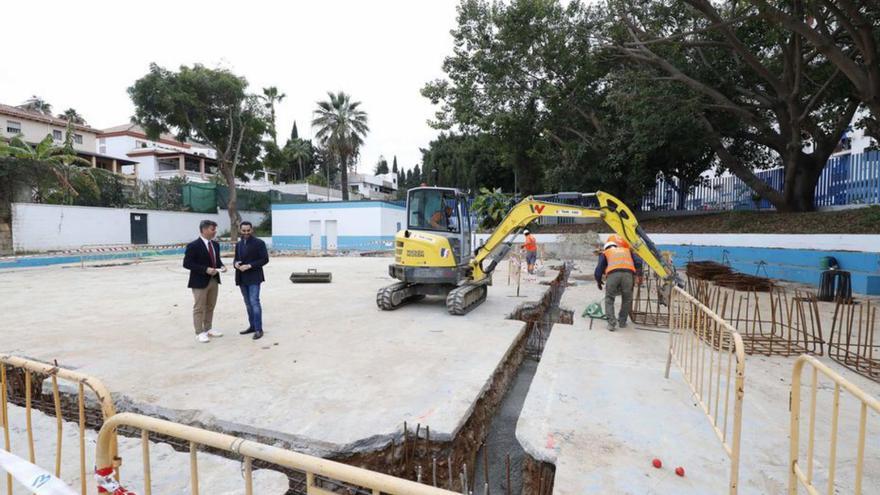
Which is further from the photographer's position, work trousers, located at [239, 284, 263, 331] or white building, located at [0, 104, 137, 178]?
white building, located at [0, 104, 137, 178]

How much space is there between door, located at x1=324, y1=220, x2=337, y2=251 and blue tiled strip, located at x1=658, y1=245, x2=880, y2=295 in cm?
1908

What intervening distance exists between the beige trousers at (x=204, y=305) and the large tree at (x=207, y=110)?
2117 centimetres

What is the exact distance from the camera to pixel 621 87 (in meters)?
15.7

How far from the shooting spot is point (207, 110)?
24922 millimetres

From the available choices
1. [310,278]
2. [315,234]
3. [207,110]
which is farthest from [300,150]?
[310,278]

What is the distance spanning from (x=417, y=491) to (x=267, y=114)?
28982 millimetres

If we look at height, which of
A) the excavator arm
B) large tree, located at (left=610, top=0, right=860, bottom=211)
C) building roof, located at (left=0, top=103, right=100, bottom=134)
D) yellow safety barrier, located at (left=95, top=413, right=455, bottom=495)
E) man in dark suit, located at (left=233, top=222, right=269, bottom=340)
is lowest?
yellow safety barrier, located at (left=95, top=413, right=455, bottom=495)

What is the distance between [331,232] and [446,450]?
81.5ft

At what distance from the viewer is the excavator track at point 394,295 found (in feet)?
27.3

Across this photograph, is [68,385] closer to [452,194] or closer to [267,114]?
[452,194]

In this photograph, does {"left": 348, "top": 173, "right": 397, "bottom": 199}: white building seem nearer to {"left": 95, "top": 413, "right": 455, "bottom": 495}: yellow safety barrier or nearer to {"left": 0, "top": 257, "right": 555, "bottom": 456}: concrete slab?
{"left": 0, "top": 257, "right": 555, "bottom": 456}: concrete slab

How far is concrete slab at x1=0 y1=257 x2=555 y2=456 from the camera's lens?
3836 millimetres

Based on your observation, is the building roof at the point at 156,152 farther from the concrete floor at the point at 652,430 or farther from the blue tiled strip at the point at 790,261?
the concrete floor at the point at 652,430

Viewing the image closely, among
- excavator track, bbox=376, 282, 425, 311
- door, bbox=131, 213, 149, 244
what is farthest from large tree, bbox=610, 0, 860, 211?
door, bbox=131, 213, 149, 244
